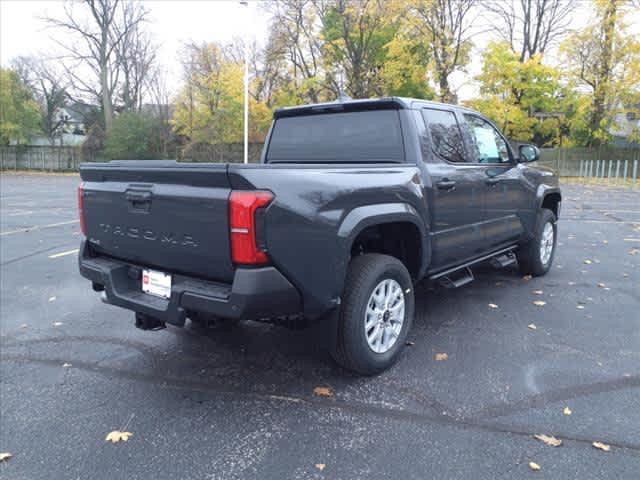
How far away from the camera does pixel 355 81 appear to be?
112ft

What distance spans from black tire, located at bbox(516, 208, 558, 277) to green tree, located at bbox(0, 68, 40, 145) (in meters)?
44.6

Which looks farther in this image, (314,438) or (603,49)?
(603,49)

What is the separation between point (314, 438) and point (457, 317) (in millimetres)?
2456

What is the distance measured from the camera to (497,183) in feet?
16.5

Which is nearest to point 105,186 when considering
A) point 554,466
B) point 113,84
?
point 554,466

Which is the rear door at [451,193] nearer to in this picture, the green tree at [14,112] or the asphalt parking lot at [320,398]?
the asphalt parking lot at [320,398]

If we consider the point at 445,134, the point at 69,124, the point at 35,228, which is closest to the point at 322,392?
the point at 445,134

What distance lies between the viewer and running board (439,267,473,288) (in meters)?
4.53

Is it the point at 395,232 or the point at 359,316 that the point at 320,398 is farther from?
the point at 395,232

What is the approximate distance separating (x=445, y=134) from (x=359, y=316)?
6.63 feet

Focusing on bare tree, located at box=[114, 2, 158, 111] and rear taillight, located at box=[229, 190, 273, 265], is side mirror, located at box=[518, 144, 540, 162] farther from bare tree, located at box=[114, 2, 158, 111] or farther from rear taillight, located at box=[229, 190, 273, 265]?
bare tree, located at box=[114, 2, 158, 111]

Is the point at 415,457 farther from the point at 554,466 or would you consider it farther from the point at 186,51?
the point at 186,51

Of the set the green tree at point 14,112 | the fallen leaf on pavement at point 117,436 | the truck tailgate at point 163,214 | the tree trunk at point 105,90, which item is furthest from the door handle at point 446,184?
the green tree at point 14,112

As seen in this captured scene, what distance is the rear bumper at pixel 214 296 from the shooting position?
9.02 feet
